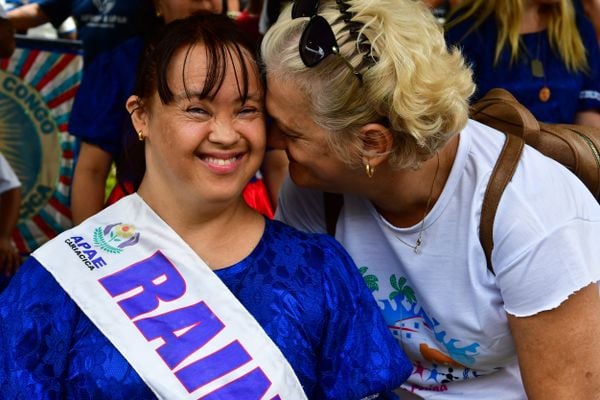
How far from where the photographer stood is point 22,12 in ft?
12.7

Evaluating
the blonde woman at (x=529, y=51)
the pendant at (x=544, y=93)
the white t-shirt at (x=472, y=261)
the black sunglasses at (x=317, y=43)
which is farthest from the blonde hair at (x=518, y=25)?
the black sunglasses at (x=317, y=43)

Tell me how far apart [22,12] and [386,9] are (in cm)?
232

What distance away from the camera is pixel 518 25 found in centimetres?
312

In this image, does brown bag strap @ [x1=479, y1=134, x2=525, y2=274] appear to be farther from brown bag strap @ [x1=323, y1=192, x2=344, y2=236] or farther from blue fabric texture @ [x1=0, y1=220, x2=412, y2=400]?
brown bag strap @ [x1=323, y1=192, x2=344, y2=236]

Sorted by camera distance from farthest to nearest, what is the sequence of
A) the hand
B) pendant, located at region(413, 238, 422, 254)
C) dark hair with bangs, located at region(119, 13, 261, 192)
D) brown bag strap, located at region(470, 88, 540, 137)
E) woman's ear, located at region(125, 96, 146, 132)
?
the hand < brown bag strap, located at region(470, 88, 540, 137) < pendant, located at region(413, 238, 422, 254) < woman's ear, located at region(125, 96, 146, 132) < dark hair with bangs, located at region(119, 13, 261, 192)

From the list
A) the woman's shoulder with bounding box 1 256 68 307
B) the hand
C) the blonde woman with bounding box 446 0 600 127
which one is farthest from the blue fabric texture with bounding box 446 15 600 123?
the hand

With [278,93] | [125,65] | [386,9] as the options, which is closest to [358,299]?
[278,93]

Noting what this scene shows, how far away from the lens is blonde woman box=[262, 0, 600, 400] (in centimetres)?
199

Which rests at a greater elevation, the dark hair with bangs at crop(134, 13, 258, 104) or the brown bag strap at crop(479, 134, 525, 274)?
the dark hair with bangs at crop(134, 13, 258, 104)

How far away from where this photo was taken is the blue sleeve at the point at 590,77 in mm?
3213

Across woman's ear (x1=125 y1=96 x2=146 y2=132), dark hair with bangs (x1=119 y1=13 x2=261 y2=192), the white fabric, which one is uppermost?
dark hair with bangs (x1=119 y1=13 x2=261 y2=192)

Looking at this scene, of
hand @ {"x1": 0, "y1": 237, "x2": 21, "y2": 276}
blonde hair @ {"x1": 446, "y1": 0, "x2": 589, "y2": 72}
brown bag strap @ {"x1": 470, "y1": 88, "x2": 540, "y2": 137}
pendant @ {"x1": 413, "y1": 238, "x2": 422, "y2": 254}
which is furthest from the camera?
hand @ {"x1": 0, "y1": 237, "x2": 21, "y2": 276}

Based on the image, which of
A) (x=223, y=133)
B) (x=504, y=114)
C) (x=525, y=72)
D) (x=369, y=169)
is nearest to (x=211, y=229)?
(x=223, y=133)

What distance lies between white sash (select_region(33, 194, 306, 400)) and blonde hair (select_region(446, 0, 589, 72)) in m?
1.55
